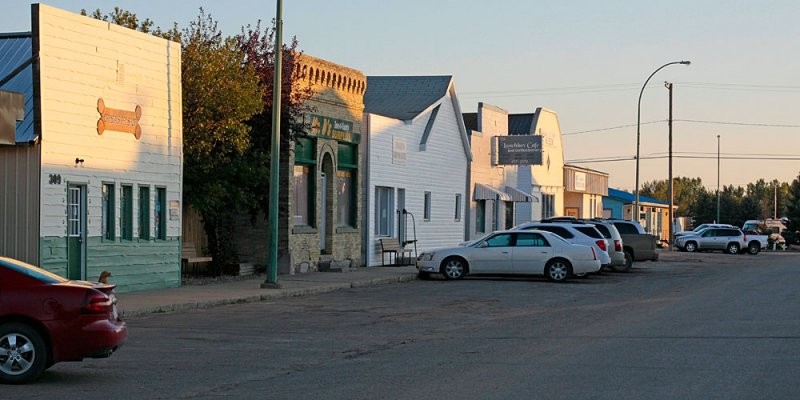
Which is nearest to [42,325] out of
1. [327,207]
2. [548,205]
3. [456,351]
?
[456,351]

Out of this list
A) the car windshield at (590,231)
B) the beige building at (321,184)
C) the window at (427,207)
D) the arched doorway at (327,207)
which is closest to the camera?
the beige building at (321,184)

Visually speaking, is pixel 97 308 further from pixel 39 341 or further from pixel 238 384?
pixel 238 384

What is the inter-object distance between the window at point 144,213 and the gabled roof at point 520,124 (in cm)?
3550

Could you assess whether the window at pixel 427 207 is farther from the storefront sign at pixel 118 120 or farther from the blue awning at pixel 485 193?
the storefront sign at pixel 118 120

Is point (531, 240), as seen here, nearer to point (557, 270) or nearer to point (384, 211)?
point (557, 270)

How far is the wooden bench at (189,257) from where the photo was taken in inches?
1152

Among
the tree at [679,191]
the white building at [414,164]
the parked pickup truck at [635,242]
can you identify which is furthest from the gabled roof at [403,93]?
the tree at [679,191]

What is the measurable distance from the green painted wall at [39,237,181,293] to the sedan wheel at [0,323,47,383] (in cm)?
1015

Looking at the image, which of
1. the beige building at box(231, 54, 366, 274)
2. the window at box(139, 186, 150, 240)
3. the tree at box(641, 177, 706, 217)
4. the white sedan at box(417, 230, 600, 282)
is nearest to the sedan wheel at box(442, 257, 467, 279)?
the white sedan at box(417, 230, 600, 282)

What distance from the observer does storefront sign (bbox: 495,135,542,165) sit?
5028 cm

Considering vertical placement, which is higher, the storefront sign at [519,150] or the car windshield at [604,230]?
the storefront sign at [519,150]

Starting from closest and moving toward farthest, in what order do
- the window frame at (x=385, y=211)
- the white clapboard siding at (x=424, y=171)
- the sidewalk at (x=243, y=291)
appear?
the sidewalk at (x=243, y=291)
the white clapboard siding at (x=424, y=171)
the window frame at (x=385, y=211)

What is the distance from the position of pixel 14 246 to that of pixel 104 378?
9.95m

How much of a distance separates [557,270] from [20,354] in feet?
70.2
